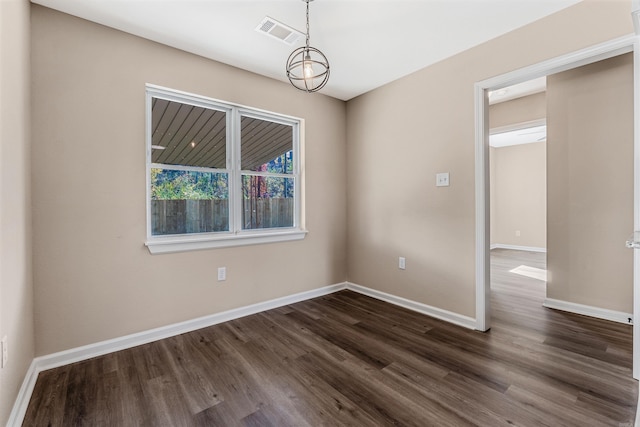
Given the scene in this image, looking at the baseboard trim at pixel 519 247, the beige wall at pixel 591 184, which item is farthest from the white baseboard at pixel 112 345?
the baseboard trim at pixel 519 247

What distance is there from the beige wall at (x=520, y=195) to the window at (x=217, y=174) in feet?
19.4

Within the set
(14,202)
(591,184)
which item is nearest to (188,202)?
(14,202)

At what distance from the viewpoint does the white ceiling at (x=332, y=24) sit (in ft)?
6.70

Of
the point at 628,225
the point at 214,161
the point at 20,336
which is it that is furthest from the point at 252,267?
the point at 628,225

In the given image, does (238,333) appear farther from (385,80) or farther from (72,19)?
(385,80)

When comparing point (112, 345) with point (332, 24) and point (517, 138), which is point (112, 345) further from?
point (517, 138)

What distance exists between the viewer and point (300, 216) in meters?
3.53

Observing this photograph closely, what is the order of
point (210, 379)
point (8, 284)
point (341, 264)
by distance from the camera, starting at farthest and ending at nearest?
point (341, 264), point (210, 379), point (8, 284)

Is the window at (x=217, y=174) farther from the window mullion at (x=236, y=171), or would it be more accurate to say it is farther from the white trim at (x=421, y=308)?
the white trim at (x=421, y=308)

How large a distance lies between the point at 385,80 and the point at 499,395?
3042mm

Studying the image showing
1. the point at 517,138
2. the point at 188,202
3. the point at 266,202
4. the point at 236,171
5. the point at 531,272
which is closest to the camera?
the point at 188,202

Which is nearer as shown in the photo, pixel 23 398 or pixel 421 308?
pixel 23 398

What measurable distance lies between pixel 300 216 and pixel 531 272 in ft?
12.6

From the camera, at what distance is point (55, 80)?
206cm
